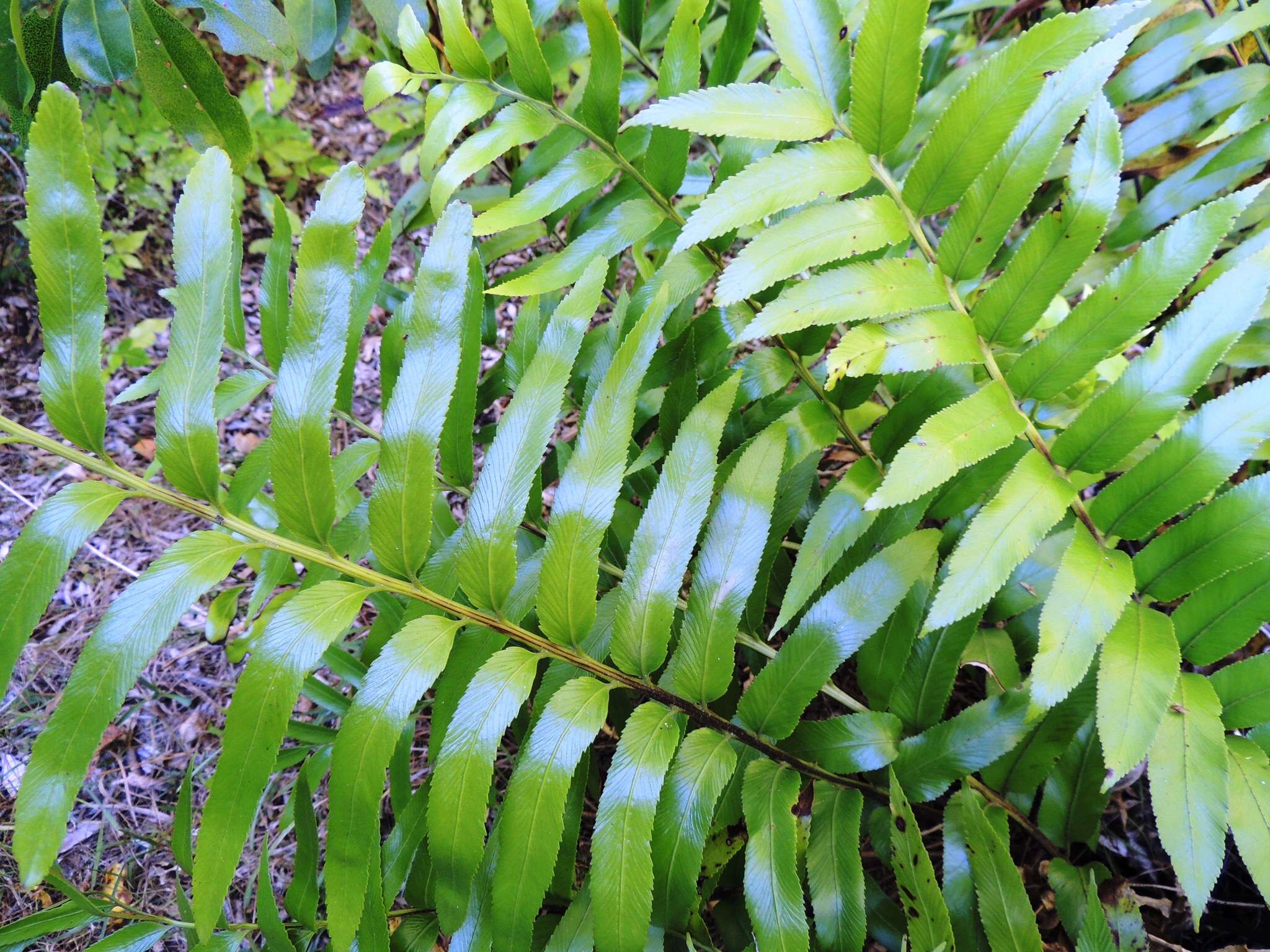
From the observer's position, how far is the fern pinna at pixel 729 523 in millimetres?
889

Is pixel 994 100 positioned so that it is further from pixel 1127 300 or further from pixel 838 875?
pixel 838 875

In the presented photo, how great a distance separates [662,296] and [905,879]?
2.72 ft

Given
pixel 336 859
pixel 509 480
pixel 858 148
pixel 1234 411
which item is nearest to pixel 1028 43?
pixel 858 148

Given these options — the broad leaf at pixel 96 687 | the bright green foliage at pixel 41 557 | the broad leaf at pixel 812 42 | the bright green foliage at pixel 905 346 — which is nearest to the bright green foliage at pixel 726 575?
the bright green foliage at pixel 905 346

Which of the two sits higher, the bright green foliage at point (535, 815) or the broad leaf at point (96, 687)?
the broad leaf at point (96, 687)

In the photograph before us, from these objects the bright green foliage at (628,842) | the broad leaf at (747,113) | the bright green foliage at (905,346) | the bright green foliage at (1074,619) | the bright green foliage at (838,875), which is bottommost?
the bright green foliage at (838,875)

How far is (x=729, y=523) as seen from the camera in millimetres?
1117

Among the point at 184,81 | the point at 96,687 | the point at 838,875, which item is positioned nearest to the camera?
the point at 96,687

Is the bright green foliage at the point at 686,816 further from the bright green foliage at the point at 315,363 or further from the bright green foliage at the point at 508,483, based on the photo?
the bright green foliage at the point at 315,363

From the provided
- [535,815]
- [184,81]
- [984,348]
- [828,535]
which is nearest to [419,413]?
[535,815]

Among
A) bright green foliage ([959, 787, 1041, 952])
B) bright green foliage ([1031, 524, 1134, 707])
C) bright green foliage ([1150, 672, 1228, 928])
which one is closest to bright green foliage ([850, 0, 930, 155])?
bright green foliage ([1031, 524, 1134, 707])

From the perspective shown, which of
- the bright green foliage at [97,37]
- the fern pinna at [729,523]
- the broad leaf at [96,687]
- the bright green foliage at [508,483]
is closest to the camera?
the broad leaf at [96,687]

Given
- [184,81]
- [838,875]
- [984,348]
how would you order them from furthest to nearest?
1. [184,81]
2. [838,875]
3. [984,348]

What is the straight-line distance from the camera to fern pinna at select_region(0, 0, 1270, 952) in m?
0.89
